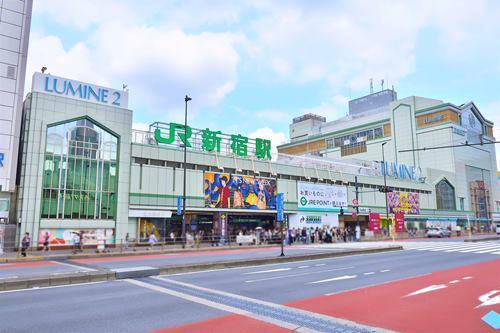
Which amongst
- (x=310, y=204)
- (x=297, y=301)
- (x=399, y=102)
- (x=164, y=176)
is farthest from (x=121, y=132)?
(x=399, y=102)

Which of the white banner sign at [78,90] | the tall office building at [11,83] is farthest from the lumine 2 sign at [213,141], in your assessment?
the tall office building at [11,83]

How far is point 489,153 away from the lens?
91938 mm

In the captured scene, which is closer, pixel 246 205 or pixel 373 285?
pixel 373 285

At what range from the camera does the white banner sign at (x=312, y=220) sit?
→ 151ft

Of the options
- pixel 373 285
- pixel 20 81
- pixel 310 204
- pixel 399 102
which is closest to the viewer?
pixel 373 285

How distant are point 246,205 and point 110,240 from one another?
14700mm

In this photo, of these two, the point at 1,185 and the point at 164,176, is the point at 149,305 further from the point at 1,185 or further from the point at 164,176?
the point at 164,176

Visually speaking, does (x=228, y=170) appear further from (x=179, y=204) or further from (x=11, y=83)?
(x=11, y=83)

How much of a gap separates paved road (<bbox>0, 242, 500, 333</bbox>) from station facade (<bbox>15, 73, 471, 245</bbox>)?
17056 millimetres

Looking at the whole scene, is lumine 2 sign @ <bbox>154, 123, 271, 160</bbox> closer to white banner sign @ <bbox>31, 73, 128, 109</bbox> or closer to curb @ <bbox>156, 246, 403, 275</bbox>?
white banner sign @ <bbox>31, 73, 128, 109</bbox>

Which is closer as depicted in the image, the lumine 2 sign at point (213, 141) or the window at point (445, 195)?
the lumine 2 sign at point (213, 141)

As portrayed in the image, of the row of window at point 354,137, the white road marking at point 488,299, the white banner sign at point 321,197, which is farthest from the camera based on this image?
the row of window at point 354,137

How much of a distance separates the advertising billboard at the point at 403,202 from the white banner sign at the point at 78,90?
42.2 metres

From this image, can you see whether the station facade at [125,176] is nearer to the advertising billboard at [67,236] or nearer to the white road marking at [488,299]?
the advertising billboard at [67,236]
